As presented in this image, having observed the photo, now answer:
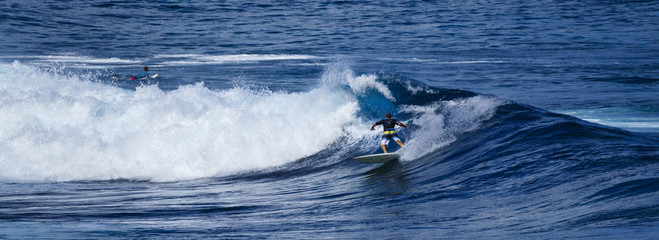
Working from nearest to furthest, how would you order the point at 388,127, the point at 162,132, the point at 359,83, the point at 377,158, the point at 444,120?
the point at 377,158 → the point at 388,127 → the point at 444,120 → the point at 162,132 → the point at 359,83

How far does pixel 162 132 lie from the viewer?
17.8 meters

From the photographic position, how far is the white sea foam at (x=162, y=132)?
16172mm

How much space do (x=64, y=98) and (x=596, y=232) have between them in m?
17.0

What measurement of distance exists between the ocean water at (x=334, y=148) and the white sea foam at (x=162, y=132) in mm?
54

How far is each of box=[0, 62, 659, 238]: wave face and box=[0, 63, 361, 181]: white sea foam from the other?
4 cm

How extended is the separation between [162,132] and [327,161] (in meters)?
4.34

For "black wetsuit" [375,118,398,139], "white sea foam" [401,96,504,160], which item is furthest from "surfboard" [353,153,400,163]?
"black wetsuit" [375,118,398,139]

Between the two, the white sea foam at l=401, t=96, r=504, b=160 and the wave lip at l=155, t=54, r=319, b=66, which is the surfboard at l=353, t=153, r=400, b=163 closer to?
the white sea foam at l=401, t=96, r=504, b=160

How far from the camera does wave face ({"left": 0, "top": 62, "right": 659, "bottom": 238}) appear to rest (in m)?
9.05

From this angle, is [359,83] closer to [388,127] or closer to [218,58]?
[388,127]

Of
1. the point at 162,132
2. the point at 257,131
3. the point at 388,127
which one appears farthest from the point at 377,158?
the point at 162,132

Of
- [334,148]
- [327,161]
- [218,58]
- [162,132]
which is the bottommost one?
[327,161]

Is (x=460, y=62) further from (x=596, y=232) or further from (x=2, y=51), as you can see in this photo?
(x=596, y=232)

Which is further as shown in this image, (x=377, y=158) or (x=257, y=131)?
(x=257, y=131)
